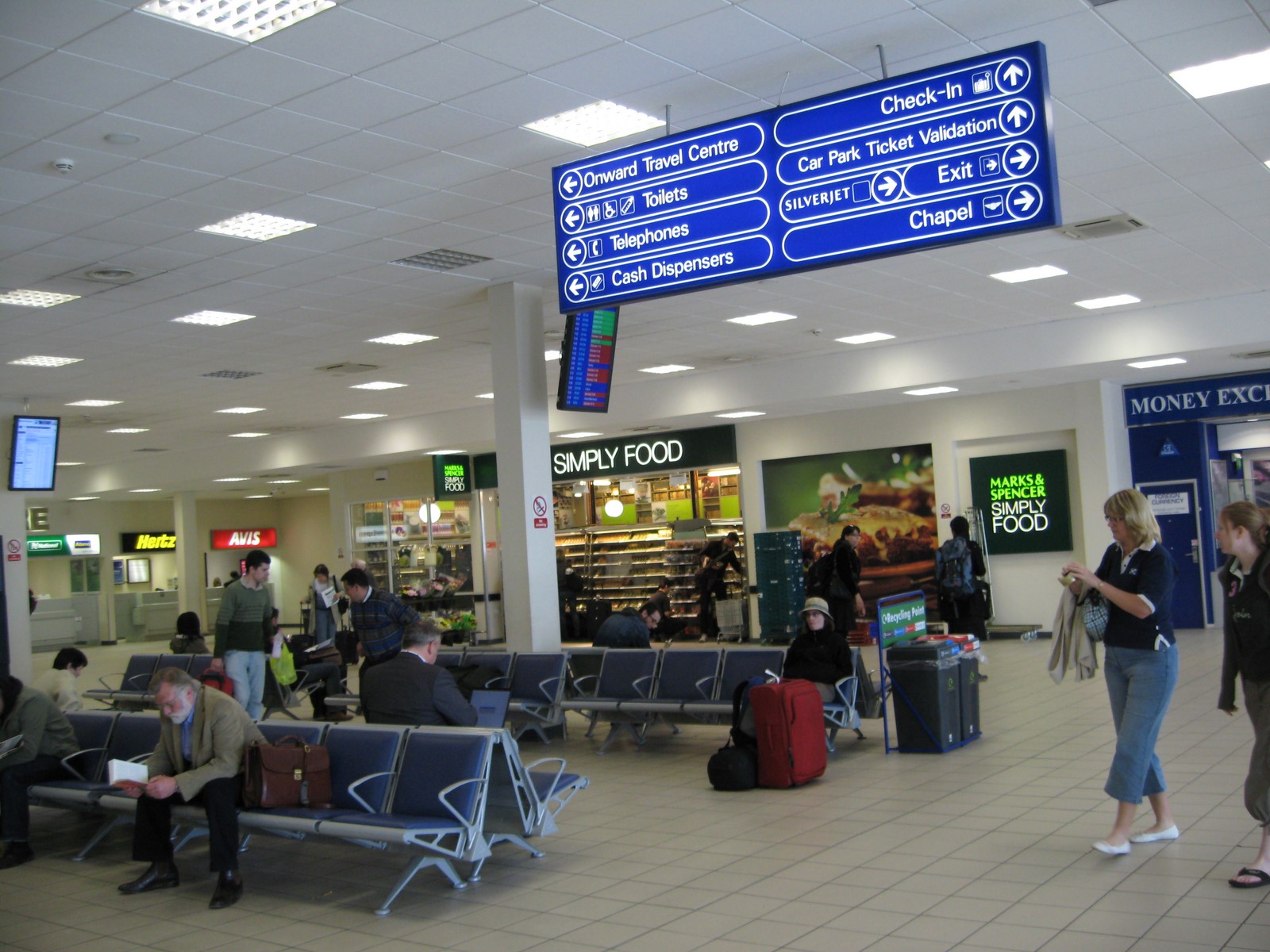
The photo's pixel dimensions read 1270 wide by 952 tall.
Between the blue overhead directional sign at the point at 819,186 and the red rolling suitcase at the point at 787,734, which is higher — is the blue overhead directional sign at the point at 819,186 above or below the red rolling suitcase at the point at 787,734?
above

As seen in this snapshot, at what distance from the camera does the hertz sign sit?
28578 mm

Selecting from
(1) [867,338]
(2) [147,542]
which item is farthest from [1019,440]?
(2) [147,542]

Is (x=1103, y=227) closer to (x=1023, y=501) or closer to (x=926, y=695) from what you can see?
(x=926, y=695)

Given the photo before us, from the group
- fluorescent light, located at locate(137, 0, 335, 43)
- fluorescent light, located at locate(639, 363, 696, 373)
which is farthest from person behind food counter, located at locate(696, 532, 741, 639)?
fluorescent light, located at locate(137, 0, 335, 43)

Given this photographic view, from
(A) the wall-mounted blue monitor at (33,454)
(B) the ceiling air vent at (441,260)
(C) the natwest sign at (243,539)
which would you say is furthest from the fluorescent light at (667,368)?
(C) the natwest sign at (243,539)

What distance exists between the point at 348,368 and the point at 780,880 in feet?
30.9

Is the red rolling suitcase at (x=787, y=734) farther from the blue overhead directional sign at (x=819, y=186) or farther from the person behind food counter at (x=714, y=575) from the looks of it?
the person behind food counter at (x=714, y=575)

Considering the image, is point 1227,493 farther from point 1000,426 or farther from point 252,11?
point 252,11

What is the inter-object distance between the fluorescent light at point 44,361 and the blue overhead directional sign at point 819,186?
763cm

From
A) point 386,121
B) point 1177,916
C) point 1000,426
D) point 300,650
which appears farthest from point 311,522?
point 1177,916

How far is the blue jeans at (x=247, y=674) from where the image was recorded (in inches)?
373

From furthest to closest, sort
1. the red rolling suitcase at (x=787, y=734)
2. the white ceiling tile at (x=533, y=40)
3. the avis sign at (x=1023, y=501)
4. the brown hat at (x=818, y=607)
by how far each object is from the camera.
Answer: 1. the avis sign at (x=1023, y=501)
2. the brown hat at (x=818, y=607)
3. the red rolling suitcase at (x=787, y=734)
4. the white ceiling tile at (x=533, y=40)

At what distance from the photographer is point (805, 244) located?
17.2 ft

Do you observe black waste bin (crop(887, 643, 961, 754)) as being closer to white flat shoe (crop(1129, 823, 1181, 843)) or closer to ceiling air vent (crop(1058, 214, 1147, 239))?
white flat shoe (crop(1129, 823, 1181, 843))
